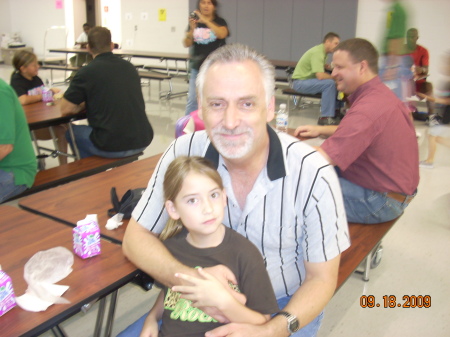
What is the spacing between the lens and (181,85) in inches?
409

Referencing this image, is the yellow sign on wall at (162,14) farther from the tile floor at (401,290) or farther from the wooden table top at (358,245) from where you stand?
the wooden table top at (358,245)

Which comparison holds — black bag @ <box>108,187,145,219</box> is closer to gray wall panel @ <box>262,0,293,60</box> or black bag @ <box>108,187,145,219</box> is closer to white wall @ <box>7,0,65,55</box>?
gray wall panel @ <box>262,0,293,60</box>

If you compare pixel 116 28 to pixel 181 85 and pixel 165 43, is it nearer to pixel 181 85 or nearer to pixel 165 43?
pixel 165 43

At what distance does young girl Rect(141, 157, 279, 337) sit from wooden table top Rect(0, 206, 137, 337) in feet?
0.61

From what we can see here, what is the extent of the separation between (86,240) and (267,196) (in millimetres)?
592

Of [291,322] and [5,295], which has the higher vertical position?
[5,295]

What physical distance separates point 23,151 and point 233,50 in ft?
5.94

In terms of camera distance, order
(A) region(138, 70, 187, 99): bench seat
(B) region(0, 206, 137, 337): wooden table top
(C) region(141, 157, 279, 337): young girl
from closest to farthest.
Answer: (B) region(0, 206, 137, 337): wooden table top, (C) region(141, 157, 279, 337): young girl, (A) region(138, 70, 187, 99): bench seat

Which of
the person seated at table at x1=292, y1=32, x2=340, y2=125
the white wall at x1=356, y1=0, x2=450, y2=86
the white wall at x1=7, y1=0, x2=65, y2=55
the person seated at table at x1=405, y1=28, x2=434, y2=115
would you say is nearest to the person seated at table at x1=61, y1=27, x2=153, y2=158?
the person seated at table at x1=292, y1=32, x2=340, y2=125

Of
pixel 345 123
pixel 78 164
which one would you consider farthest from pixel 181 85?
pixel 345 123

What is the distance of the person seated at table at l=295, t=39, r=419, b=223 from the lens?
2262 mm

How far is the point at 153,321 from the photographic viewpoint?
1.43m

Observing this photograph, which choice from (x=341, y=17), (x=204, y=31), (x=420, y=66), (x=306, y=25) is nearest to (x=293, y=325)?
(x=204, y=31)
